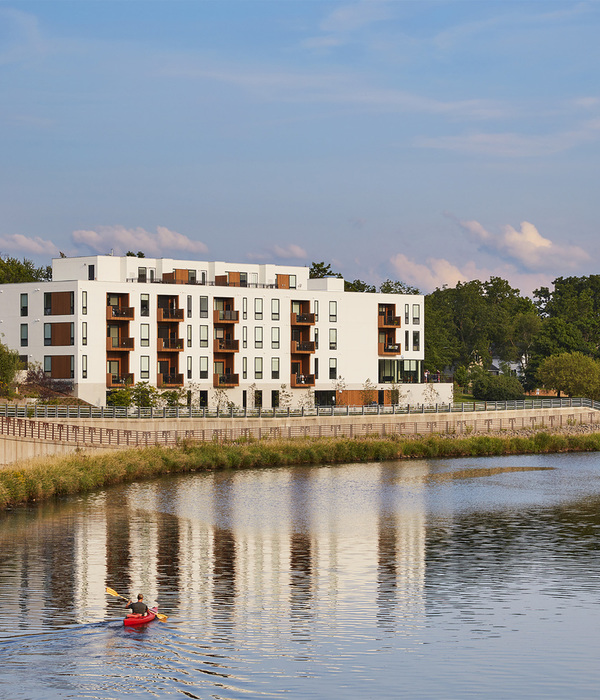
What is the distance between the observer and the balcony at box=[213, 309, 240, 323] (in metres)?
94.5

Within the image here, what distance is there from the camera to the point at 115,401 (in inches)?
3243

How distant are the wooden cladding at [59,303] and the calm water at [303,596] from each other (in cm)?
3633

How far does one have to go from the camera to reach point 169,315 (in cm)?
9112

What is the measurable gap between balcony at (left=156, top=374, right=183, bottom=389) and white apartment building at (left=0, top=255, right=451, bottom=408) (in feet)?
0.32

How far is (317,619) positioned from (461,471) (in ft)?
140

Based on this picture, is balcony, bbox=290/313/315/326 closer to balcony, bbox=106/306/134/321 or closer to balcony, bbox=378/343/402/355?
balcony, bbox=378/343/402/355

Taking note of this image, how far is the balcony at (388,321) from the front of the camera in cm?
10656

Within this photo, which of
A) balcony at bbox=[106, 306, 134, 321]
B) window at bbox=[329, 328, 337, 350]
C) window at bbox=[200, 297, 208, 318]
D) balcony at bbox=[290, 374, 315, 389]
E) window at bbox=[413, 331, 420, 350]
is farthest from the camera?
window at bbox=[413, 331, 420, 350]

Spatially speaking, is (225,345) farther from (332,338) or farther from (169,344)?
(332,338)

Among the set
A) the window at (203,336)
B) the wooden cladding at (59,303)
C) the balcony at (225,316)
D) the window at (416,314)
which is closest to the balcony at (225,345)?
the window at (203,336)

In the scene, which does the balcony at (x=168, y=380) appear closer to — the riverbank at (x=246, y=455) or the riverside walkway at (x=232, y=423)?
the riverside walkway at (x=232, y=423)

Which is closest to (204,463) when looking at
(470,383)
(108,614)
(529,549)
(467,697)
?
(529,549)

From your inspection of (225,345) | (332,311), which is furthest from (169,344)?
(332,311)

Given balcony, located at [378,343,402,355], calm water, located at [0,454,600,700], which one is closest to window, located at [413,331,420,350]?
balcony, located at [378,343,402,355]
